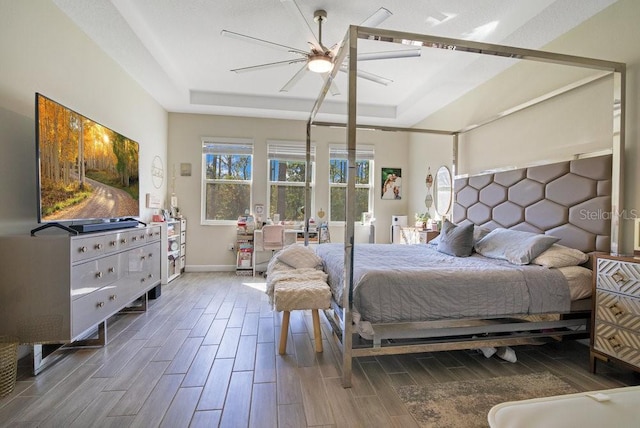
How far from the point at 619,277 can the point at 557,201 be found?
3.15 ft

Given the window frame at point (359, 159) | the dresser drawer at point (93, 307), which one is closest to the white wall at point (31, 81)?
the dresser drawer at point (93, 307)

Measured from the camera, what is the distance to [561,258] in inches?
91.7

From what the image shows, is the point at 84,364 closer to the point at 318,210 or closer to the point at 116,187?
the point at 116,187

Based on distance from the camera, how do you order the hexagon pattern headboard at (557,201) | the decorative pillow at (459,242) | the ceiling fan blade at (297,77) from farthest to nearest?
1. the ceiling fan blade at (297,77)
2. the decorative pillow at (459,242)
3. the hexagon pattern headboard at (557,201)

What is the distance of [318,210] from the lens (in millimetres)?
5676

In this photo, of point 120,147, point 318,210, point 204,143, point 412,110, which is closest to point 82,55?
point 120,147

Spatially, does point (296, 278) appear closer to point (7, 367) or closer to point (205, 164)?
point (7, 367)

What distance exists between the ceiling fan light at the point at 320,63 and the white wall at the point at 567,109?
83.6 inches

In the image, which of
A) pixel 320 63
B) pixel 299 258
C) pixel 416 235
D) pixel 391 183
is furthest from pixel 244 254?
pixel 320 63

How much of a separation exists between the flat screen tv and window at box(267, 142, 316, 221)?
2.51 m

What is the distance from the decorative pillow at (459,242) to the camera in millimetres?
2980

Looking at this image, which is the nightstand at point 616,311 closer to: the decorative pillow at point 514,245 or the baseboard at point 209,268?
the decorative pillow at point 514,245

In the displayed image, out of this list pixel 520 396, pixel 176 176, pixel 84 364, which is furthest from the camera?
pixel 176 176

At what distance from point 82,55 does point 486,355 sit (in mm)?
4410
